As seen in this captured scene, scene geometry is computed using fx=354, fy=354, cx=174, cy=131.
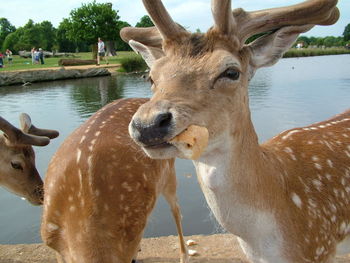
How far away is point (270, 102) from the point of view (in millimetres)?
11625

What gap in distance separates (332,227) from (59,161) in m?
2.13

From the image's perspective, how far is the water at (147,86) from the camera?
187 inches

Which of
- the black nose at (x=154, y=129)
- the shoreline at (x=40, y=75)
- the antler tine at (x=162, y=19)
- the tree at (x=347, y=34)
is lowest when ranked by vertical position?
the shoreline at (x=40, y=75)

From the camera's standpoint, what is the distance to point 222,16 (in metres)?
2.07

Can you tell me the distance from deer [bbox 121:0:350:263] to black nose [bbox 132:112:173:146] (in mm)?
10

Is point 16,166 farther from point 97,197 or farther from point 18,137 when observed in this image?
point 97,197

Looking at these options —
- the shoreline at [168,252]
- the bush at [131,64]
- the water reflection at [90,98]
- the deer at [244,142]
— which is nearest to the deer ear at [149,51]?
the deer at [244,142]

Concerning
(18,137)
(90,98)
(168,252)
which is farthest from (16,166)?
(90,98)

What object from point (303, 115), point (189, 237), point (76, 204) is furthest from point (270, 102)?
point (76, 204)

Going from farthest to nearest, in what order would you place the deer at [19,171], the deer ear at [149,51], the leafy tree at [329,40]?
the leafy tree at [329,40] < the deer at [19,171] < the deer ear at [149,51]

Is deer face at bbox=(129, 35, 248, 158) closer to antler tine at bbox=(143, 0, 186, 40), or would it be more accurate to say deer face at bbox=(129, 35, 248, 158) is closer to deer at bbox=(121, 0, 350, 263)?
deer at bbox=(121, 0, 350, 263)

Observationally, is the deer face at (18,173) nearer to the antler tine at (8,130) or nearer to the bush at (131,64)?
the antler tine at (8,130)

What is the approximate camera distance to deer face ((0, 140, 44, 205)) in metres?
3.59

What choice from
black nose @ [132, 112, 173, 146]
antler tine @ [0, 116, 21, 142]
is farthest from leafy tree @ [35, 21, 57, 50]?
black nose @ [132, 112, 173, 146]
